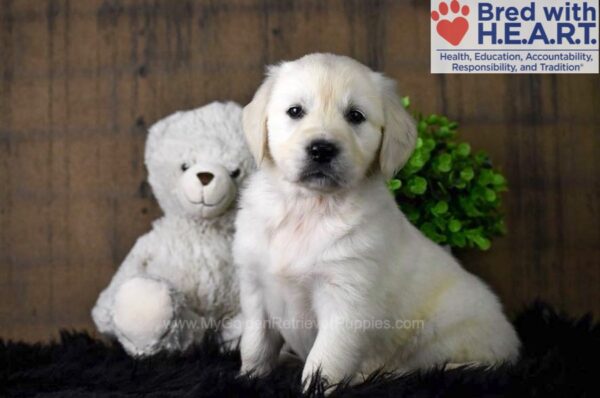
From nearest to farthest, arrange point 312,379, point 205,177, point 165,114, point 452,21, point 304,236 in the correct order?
point 312,379 → point 304,236 → point 205,177 → point 452,21 → point 165,114

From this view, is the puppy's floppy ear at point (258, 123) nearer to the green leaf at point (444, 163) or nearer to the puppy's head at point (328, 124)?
the puppy's head at point (328, 124)

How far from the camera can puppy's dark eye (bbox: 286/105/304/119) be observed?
7.03ft

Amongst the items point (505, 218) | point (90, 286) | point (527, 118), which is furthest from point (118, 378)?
point (527, 118)

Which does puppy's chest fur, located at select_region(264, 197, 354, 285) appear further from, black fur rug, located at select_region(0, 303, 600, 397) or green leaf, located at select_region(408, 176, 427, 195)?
green leaf, located at select_region(408, 176, 427, 195)

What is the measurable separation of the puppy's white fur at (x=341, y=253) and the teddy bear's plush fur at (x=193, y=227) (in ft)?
1.36

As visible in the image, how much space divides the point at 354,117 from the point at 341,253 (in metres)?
0.41

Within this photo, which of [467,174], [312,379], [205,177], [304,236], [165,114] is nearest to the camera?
[312,379]

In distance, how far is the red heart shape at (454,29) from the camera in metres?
3.14

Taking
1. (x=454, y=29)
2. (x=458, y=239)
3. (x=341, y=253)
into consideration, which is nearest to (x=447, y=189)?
(x=458, y=239)

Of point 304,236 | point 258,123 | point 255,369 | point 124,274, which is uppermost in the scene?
point 258,123

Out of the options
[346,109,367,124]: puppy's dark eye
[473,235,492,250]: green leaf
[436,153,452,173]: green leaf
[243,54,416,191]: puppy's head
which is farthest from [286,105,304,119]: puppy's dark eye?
[473,235,492,250]: green leaf

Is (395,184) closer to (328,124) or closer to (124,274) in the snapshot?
(328,124)

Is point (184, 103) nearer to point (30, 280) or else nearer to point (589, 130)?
point (30, 280)

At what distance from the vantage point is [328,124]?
2.07m
